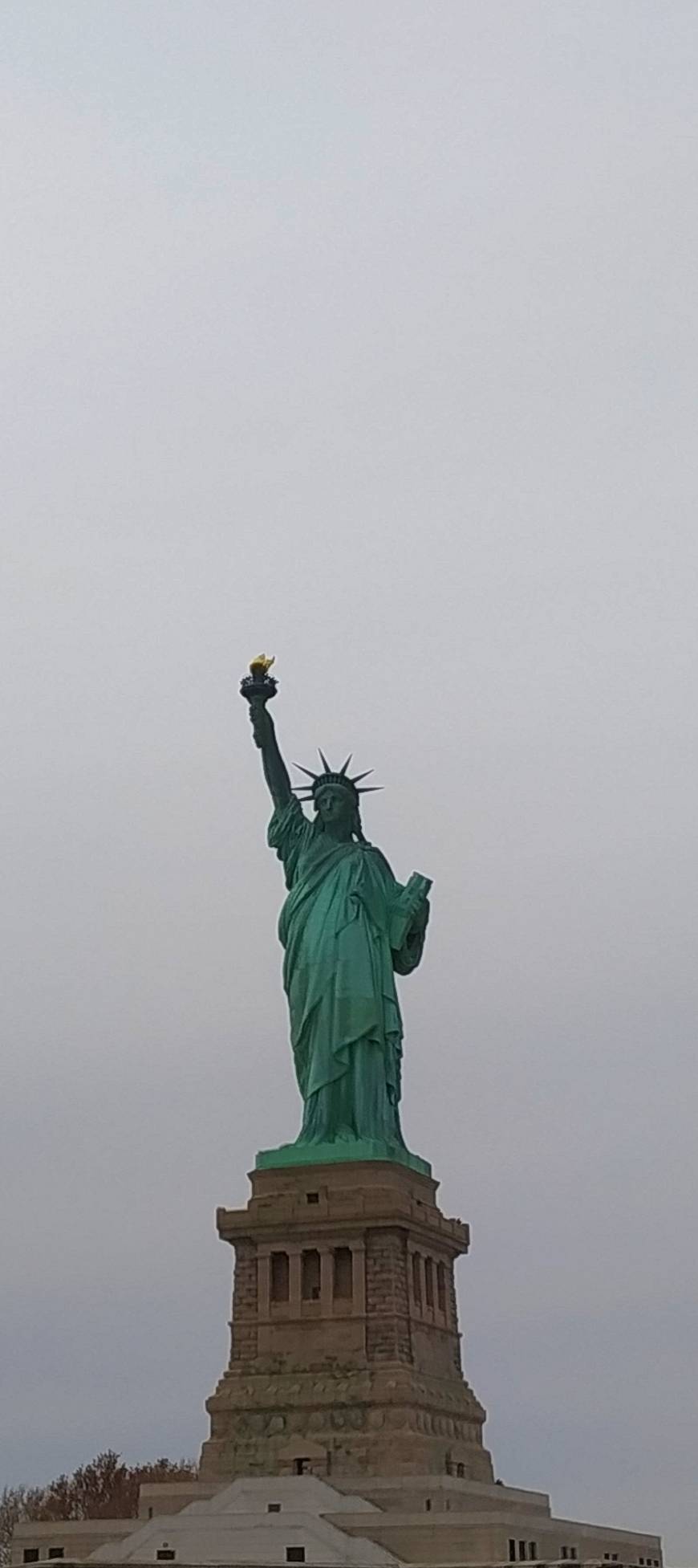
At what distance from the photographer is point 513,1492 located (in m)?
38.8

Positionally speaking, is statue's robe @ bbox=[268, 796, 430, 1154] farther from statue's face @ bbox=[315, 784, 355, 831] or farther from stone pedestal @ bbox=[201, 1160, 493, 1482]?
stone pedestal @ bbox=[201, 1160, 493, 1482]

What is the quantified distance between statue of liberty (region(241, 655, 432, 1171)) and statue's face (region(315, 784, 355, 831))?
0.02m

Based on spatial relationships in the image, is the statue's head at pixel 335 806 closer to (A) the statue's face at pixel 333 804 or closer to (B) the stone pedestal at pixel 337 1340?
(A) the statue's face at pixel 333 804

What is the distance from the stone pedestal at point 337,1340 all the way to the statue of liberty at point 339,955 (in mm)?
1066

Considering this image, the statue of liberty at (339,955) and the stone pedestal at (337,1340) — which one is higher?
the statue of liberty at (339,955)

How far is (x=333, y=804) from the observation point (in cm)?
4416

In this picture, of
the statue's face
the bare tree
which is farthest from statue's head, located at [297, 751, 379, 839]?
the bare tree

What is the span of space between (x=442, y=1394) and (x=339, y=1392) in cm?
269

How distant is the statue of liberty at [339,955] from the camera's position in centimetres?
4175

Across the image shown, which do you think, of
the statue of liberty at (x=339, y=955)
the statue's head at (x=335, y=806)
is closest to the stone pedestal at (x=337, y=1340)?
the statue of liberty at (x=339, y=955)

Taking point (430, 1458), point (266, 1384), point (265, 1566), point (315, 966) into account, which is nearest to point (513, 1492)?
point (430, 1458)

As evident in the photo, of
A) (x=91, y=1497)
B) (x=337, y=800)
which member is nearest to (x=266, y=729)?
(x=337, y=800)

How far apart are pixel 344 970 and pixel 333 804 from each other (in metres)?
3.61

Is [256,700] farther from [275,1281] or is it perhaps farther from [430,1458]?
[430,1458]
